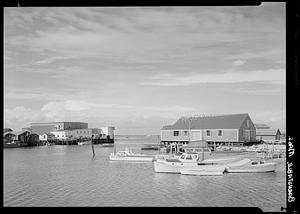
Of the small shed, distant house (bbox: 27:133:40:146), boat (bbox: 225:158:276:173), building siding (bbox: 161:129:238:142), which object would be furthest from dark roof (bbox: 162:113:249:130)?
the small shed

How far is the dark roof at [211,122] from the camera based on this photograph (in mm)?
4883

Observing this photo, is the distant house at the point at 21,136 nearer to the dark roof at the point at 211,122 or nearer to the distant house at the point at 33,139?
the distant house at the point at 33,139

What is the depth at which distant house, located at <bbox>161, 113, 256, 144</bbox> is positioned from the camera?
496 centimetres

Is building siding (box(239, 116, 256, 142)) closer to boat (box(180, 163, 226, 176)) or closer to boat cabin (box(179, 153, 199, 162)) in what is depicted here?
boat (box(180, 163, 226, 176))

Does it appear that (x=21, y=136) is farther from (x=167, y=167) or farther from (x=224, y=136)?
(x=224, y=136)

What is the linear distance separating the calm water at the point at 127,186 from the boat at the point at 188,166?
0.38 feet

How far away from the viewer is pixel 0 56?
70.4 inches

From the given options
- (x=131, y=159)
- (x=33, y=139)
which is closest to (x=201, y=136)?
(x=33, y=139)

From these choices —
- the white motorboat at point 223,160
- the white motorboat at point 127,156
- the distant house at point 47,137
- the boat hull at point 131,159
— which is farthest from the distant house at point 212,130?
the white motorboat at point 127,156

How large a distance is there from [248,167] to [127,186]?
85.4 inches

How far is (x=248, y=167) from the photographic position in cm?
589

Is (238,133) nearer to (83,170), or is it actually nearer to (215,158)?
(215,158)
